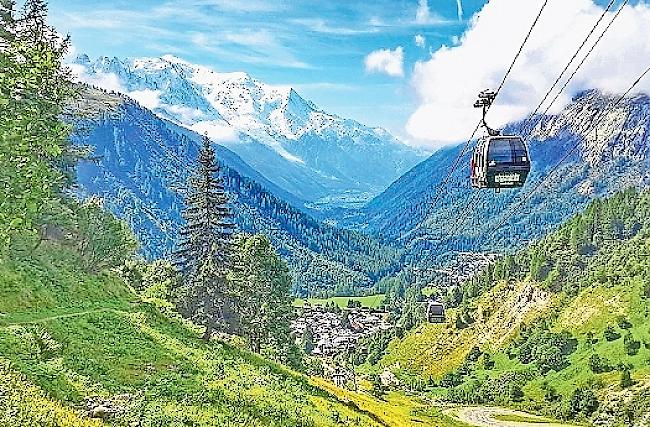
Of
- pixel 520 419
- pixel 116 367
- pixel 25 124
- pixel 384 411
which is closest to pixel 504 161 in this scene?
pixel 116 367

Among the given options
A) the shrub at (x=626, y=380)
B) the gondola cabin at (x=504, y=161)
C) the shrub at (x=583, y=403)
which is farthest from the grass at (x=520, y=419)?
the gondola cabin at (x=504, y=161)

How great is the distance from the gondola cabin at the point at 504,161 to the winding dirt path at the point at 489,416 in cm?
11590

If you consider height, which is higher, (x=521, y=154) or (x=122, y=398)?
(x=521, y=154)

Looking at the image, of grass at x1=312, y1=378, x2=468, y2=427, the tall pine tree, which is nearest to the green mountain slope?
the tall pine tree

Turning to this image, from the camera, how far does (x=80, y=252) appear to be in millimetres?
62000

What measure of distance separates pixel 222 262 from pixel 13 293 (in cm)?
2461

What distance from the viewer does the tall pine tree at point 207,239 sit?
206 ft

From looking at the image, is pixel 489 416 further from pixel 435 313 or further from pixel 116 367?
pixel 116 367

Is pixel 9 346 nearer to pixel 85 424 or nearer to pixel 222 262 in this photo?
pixel 85 424

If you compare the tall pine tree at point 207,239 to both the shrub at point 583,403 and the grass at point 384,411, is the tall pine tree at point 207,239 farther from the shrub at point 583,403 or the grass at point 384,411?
the shrub at point 583,403

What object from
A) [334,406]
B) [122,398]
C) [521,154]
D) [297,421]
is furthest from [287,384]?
[521,154]

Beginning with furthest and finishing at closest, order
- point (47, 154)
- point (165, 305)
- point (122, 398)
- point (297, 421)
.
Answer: point (165, 305) < point (47, 154) < point (297, 421) < point (122, 398)

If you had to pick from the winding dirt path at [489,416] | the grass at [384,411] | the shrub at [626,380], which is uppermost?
the grass at [384,411]

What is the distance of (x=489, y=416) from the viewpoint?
174 meters
